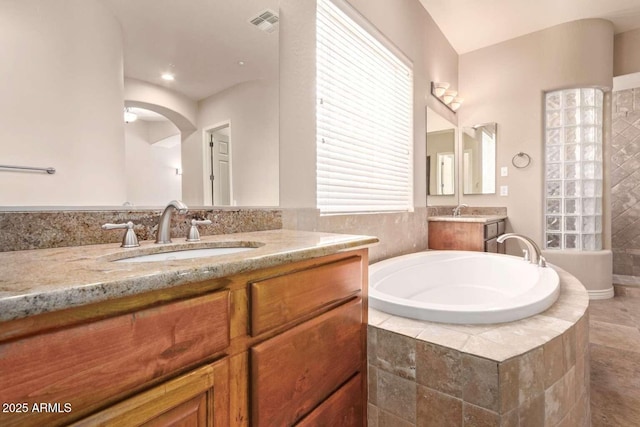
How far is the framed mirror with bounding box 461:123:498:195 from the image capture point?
3.56 m

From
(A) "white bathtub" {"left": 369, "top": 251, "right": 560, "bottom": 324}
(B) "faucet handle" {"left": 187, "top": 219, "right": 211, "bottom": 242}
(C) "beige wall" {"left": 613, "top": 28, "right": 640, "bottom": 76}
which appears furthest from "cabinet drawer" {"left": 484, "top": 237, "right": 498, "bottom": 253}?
(B) "faucet handle" {"left": 187, "top": 219, "right": 211, "bottom": 242}

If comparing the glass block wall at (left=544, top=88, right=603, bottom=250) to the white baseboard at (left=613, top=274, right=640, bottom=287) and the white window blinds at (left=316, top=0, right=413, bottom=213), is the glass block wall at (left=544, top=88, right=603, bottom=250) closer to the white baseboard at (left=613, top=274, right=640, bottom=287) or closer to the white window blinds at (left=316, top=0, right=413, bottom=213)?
the white baseboard at (left=613, top=274, right=640, bottom=287)

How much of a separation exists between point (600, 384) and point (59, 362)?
7.85 feet

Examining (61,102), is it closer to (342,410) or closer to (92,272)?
(92,272)

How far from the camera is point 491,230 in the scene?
288 cm

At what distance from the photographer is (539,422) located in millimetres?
933


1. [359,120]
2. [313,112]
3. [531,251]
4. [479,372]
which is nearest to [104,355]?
[479,372]

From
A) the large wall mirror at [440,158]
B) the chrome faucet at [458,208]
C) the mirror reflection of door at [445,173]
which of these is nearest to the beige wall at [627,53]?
→ the large wall mirror at [440,158]

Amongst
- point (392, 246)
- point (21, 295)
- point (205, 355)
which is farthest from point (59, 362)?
point (392, 246)

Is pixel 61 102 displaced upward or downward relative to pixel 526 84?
downward

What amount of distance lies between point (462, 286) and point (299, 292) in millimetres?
1930

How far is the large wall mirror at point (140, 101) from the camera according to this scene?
2.53ft

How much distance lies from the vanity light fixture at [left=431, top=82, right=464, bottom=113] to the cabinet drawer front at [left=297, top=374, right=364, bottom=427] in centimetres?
277

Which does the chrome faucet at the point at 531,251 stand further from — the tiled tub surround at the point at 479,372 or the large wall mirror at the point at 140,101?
the large wall mirror at the point at 140,101
